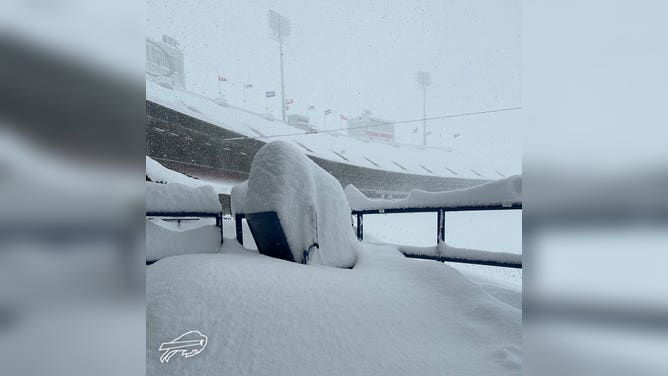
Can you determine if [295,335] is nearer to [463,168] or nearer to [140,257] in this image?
[140,257]

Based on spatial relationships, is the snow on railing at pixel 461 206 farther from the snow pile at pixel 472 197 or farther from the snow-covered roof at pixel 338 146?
the snow-covered roof at pixel 338 146

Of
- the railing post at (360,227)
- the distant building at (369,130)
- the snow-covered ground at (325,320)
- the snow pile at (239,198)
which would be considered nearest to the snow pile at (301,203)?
the snow-covered ground at (325,320)

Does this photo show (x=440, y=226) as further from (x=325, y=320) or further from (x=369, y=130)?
(x=369, y=130)

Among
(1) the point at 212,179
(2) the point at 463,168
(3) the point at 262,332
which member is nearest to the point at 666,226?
(3) the point at 262,332

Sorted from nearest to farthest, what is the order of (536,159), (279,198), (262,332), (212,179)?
(536,159)
(262,332)
(279,198)
(212,179)

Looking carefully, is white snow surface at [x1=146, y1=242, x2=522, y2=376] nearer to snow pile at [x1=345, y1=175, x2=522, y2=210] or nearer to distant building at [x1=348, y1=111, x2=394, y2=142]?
snow pile at [x1=345, y1=175, x2=522, y2=210]

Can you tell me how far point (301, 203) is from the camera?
2494 millimetres

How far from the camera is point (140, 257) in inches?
19.5

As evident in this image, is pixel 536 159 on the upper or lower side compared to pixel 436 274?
upper

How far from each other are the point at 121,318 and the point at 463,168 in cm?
1942

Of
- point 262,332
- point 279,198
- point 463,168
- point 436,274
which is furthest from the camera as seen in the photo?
point 463,168
